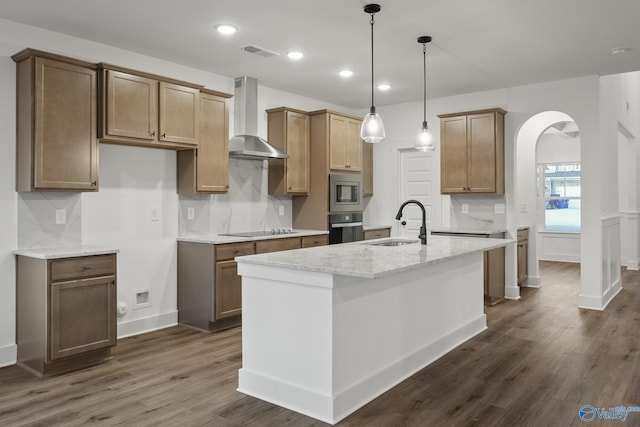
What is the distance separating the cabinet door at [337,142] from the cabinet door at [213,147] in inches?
55.7

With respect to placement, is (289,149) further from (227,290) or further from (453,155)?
(453,155)

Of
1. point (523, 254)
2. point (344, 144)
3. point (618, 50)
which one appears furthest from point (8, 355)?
point (523, 254)

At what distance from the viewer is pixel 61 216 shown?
12.7ft

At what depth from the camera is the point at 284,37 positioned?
401cm

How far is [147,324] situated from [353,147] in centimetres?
325

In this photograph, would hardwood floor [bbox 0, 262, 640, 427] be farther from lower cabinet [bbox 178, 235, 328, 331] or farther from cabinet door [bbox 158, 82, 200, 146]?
cabinet door [bbox 158, 82, 200, 146]

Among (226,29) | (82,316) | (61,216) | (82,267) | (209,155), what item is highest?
(226,29)

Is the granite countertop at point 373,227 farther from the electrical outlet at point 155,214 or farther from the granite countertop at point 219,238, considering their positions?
the electrical outlet at point 155,214

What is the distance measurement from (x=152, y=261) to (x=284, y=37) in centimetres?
241

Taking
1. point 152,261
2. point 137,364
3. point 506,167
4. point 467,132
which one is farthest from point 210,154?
point 506,167

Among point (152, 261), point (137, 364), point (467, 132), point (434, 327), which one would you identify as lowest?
point (137, 364)

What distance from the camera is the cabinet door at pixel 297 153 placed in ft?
18.4

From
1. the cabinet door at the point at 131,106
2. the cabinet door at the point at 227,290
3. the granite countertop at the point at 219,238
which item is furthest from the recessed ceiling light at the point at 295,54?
the cabinet door at the point at 227,290

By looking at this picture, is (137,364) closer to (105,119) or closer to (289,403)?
(289,403)
